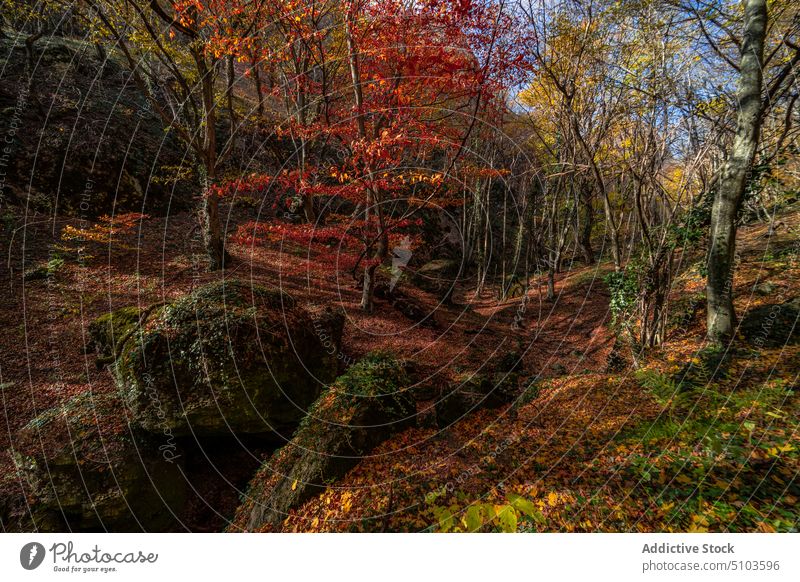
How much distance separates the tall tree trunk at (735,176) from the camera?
5586 mm

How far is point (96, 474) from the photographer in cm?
486

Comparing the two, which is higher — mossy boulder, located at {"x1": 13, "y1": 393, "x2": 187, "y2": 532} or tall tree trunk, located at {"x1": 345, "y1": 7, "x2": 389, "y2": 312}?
tall tree trunk, located at {"x1": 345, "y1": 7, "x2": 389, "y2": 312}

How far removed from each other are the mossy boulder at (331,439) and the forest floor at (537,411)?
26cm

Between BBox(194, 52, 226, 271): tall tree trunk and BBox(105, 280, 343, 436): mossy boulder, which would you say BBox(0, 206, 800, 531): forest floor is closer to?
BBox(194, 52, 226, 271): tall tree trunk

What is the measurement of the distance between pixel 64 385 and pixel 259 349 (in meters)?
4.74

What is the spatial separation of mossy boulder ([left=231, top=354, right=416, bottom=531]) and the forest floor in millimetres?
256

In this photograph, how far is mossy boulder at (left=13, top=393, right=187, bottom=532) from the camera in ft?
15.4

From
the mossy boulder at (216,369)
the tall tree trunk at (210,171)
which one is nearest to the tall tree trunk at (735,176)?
the mossy boulder at (216,369)

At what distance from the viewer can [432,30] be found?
9625mm

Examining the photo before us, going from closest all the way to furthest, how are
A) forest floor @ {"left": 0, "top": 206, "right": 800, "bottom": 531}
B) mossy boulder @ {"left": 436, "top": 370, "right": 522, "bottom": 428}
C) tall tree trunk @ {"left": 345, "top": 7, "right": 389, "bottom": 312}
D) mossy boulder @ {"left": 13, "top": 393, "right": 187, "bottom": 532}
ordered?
forest floor @ {"left": 0, "top": 206, "right": 800, "bottom": 531}, mossy boulder @ {"left": 13, "top": 393, "right": 187, "bottom": 532}, mossy boulder @ {"left": 436, "top": 370, "right": 522, "bottom": 428}, tall tree trunk @ {"left": 345, "top": 7, "right": 389, "bottom": 312}

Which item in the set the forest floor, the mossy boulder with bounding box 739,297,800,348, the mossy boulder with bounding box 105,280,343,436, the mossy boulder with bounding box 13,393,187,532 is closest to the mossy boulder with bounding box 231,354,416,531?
the forest floor

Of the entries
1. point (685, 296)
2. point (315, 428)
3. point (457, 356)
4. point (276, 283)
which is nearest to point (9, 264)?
point (276, 283)

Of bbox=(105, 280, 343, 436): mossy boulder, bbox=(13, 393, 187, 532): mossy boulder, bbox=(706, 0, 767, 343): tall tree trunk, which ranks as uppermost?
bbox=(706, 0, 767, 343): tall tree trunk

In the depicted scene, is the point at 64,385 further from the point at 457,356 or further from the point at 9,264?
the point at 457,356
